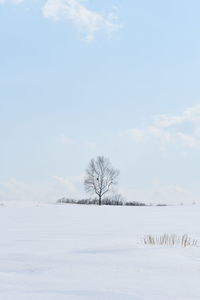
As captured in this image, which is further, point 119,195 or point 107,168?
point 119,195

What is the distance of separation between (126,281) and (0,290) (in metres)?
1.06

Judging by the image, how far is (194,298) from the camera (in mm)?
3152

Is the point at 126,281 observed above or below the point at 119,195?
below

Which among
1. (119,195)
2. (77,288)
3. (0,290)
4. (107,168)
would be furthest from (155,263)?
(119,195)

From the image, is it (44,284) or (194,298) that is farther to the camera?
(44,284)

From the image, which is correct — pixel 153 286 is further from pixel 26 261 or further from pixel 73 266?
pixel 26 261

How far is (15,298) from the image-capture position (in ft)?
9.84

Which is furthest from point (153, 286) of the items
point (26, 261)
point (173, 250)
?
point (173, 250)

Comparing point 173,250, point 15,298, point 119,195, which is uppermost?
point 119,195

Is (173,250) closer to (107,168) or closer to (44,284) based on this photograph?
(44,284)

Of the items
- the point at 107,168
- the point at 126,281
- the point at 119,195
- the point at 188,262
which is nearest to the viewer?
the point at 126,281

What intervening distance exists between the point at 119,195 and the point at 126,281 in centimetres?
5804

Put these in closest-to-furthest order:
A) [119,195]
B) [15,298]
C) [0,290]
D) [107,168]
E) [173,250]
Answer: [15,298]
[0,290]
[173,250]
[107,168]
[119,195]

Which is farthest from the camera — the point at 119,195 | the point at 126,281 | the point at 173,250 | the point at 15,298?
the point at 119,195
